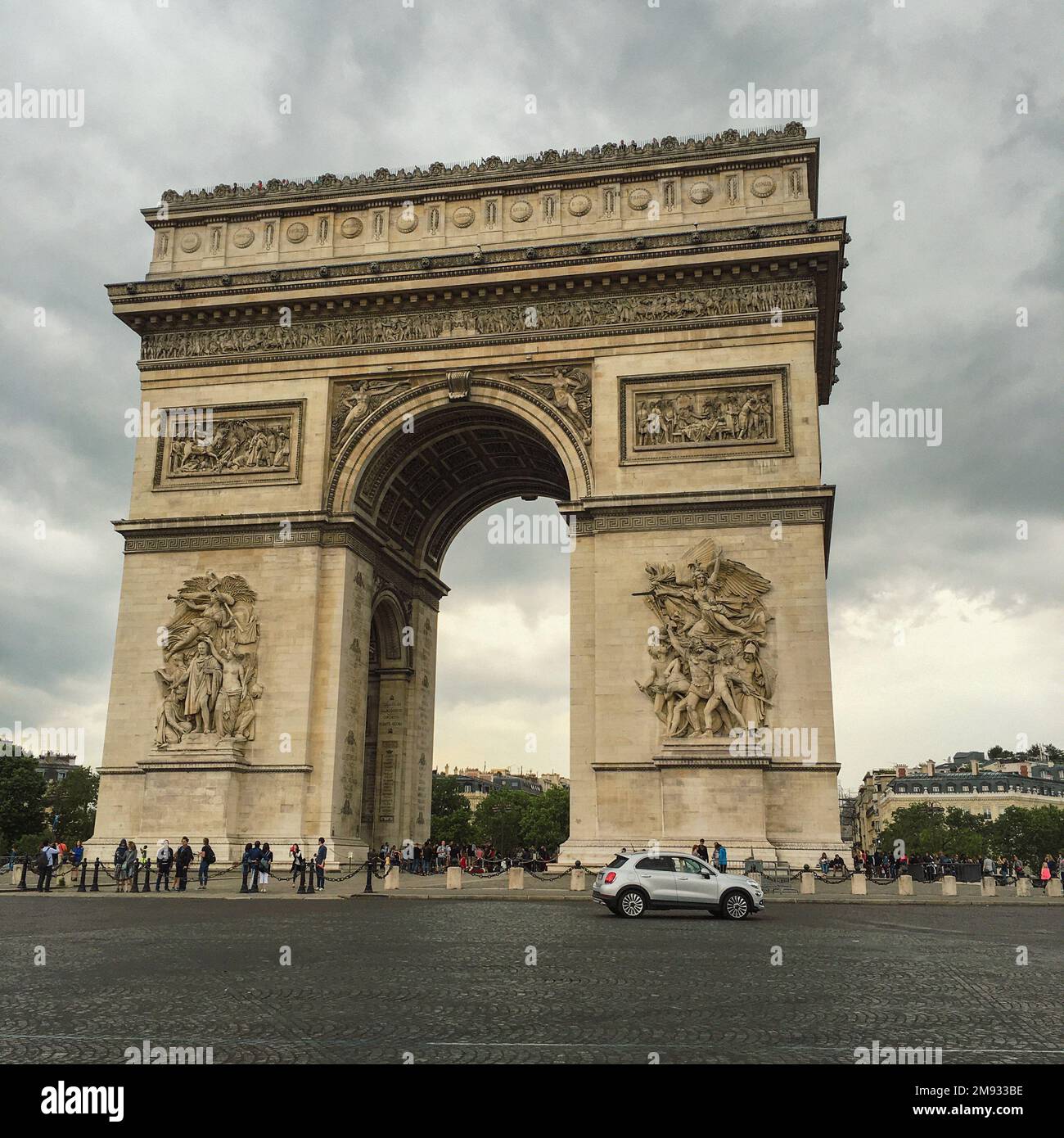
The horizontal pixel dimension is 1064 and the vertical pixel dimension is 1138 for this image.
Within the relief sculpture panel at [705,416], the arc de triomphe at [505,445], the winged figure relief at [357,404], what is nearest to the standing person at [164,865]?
the arc de triomphe at [505,445]

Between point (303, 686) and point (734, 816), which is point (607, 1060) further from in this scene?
point (303, 686)

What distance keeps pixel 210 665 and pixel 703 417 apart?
14575 millimetres

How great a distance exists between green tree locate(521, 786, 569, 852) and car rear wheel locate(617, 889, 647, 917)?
7803 centimetres

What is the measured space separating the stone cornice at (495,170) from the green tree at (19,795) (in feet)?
145

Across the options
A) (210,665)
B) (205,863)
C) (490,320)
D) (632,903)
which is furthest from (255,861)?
(490,320)

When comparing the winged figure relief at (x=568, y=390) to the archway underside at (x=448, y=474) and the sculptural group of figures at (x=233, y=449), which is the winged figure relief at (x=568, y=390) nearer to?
the archway underside at (x=448, y=474)

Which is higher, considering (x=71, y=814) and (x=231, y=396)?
(x=231, y=396)

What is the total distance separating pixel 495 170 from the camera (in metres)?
32.0

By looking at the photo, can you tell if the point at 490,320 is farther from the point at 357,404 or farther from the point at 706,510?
the point at 706,510

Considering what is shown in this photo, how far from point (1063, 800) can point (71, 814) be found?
104 meters

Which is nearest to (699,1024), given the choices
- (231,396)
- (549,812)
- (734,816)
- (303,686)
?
(734,816)

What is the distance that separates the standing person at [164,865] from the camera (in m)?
25.4

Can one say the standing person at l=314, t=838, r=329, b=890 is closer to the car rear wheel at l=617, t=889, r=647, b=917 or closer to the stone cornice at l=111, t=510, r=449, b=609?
the stone cornice at l=111, t=510, r=449, b=609
